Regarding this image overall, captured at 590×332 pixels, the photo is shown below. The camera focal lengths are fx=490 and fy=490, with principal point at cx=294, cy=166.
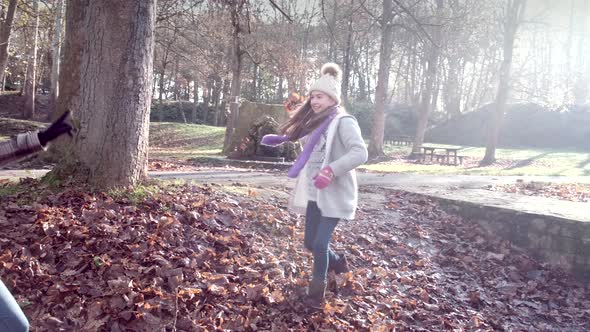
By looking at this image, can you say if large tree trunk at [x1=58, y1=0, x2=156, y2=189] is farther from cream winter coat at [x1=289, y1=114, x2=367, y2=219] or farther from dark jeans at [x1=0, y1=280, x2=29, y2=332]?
dark jeans at [x1=0, y1=280, x2=29, y2=332]

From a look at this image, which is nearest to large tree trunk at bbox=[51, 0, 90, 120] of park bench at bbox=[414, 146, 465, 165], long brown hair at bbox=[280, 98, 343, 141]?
long brown hair at bbox=[280, 98, 343, 141]

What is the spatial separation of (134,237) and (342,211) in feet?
6.25

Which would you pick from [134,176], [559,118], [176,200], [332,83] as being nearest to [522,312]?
[332,83]

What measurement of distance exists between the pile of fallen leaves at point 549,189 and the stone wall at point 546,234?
3304 mm

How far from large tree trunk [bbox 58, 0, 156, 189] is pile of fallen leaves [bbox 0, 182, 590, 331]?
363 mm

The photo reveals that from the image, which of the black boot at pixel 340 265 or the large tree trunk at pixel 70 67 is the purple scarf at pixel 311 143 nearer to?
the black boot at pixel 340 265

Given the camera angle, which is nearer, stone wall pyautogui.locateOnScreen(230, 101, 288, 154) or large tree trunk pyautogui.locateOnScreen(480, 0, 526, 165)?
stone wall pyautogui.locateOnScreen(230, 101, 288, 154)

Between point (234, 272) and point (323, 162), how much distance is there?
1.31 metres

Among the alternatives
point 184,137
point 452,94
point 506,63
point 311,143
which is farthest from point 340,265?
point 452,94

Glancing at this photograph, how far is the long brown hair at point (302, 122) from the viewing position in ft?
14.1

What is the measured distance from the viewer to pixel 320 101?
4258 millimetres

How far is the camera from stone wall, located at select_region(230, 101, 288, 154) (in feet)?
47.4

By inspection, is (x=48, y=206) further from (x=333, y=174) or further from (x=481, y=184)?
(x=481, y=184)

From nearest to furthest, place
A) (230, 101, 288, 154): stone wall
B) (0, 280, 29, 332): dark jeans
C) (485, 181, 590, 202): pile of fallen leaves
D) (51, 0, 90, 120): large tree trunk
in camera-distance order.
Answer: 1. (0, 280, 29, 332): dark jeans
2. (51, 0, 90, 120): large tree trunk
3. (485, 181, 590, 202): pile of fallen leaves
4. (230, 101, 288, 154): stone wall
